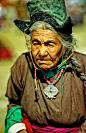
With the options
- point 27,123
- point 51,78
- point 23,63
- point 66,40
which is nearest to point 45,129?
point 27,123

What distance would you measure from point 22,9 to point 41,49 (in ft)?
48.0

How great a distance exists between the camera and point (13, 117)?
7.95 feet

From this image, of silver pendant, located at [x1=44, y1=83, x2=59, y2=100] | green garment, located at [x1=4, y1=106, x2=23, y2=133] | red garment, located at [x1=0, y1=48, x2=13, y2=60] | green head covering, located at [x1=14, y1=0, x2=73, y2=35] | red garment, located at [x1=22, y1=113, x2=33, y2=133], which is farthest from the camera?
red garment, located at [x1=0, y1=48, x2=13, y2=60]

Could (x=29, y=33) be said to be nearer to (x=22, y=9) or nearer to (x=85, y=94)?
(x=85, y=94)

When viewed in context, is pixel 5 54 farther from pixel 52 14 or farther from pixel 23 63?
pixel 52 14

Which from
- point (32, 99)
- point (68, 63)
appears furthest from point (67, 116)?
point (68, 63)

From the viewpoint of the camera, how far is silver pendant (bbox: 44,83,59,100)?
2.15m

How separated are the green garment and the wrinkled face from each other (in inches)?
29.3

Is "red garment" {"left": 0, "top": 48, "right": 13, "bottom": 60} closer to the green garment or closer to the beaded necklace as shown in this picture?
the green garment

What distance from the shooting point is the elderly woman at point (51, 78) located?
2035mm

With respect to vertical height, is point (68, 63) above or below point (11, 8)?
below

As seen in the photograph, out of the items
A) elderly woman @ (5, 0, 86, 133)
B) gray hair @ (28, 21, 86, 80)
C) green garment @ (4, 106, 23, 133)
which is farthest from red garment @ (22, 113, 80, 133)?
gray hair @ (28, 21, 86, 80)

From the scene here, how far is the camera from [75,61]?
2.20 m

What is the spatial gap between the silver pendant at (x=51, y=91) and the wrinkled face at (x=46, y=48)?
24cm
